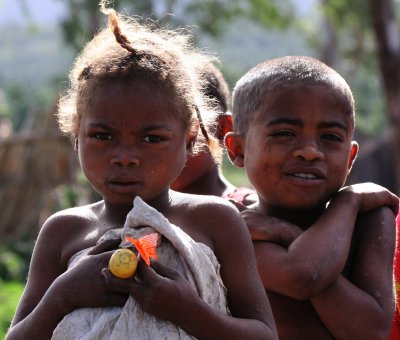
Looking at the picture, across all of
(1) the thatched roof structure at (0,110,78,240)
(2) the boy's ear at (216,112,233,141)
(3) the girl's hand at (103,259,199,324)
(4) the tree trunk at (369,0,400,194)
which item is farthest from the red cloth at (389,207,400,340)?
(1) the thatched roof structure at (0,110,78,240)

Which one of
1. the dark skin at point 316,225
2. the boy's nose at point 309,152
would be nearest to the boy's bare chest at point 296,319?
the dark skin at point 316,225

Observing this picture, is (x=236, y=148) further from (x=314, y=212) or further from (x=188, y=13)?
(x=188, y=13)

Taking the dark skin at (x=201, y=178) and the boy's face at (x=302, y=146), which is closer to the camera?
the boy's face at (x=302, y=146)

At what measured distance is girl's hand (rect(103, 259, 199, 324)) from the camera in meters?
2.05

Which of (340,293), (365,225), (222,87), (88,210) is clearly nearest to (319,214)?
(365,225)

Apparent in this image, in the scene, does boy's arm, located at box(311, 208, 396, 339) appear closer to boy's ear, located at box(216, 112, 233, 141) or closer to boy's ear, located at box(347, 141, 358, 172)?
boy's ear, located at box(347, 141, 358, 172)

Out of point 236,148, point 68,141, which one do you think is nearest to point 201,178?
point 236,148

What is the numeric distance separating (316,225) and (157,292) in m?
0.77

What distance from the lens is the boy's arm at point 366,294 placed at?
2.55 metres

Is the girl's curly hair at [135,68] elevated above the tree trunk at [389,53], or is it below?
above

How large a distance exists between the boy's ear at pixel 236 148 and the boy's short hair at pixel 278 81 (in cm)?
2

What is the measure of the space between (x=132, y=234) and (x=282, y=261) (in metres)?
0.60

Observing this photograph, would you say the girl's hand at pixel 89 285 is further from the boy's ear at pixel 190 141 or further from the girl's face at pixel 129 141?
the boy's ear at pixel 190 141

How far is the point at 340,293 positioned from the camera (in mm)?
2551
